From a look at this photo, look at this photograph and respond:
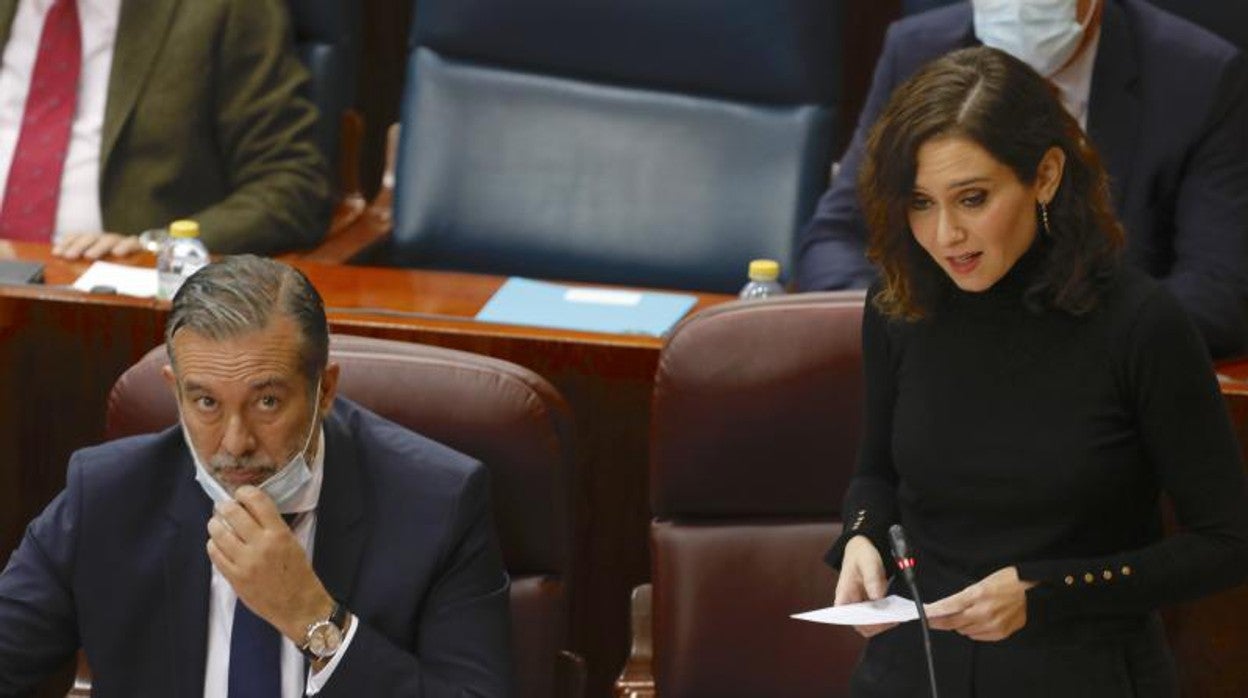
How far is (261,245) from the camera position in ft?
9.56

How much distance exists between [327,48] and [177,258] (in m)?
0.71

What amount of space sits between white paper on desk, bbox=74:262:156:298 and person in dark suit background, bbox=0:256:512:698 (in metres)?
0.68

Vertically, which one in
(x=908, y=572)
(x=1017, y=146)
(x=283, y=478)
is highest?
(x=1017, y=146)

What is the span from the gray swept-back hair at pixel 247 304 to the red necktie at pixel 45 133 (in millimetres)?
1337

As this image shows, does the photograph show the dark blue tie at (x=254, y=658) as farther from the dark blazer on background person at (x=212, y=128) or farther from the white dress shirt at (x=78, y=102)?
the white dress shirt at (x=78, y=102)

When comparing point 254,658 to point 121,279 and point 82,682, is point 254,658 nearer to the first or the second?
point 82,682

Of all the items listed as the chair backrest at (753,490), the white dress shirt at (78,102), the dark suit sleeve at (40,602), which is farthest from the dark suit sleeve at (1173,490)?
the white dress shirt at (78,102)

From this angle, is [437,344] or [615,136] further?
[615,136]

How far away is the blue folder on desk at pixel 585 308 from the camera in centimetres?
240

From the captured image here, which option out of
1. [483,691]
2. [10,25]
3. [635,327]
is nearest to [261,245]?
[10,25]

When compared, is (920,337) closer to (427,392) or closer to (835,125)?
(427,392)

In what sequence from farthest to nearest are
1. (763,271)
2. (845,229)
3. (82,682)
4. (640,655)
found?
(845,229) → (763,271) → (640,655) → (82,682)

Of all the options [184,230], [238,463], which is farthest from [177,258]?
[238,463]

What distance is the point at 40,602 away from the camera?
1.73 m
